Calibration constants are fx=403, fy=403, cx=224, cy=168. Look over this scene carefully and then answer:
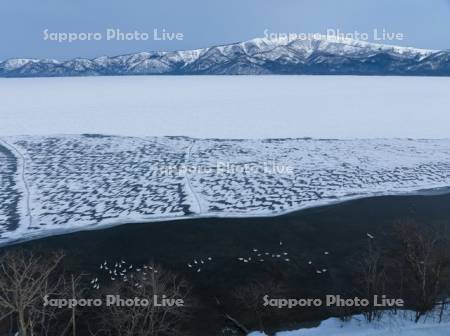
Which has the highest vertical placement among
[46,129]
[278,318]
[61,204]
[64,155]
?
[46,129]

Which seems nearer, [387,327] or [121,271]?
[387,327]

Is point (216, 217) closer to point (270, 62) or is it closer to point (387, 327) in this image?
point (387, 327)

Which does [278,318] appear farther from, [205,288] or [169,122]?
[169,122]

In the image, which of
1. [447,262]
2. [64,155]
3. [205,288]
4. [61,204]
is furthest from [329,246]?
[64,155]

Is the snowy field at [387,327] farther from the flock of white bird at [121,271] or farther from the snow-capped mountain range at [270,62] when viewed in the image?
the snow-capped mountain range at [270,62]

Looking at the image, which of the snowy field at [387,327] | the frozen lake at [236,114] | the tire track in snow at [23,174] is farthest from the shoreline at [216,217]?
the frozen lake at [236,114]

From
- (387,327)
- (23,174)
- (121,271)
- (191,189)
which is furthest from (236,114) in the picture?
(387,327)

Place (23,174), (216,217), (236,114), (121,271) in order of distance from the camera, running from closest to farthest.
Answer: (121,271)
(216,217)
(23,174)
(236,114)
